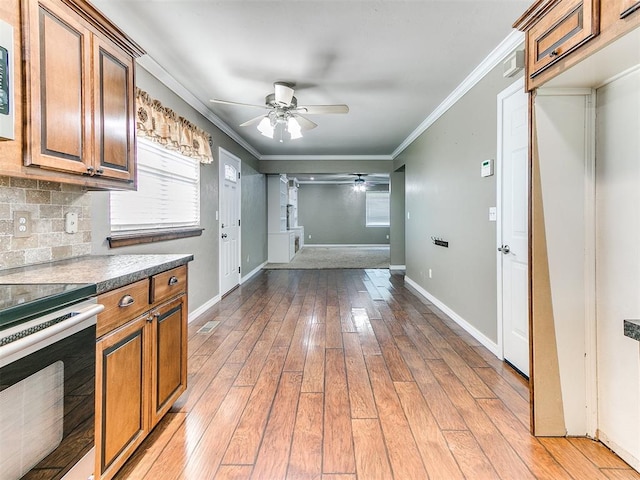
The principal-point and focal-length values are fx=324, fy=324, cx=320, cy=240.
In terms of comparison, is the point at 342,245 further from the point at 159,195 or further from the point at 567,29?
the point at 567,29

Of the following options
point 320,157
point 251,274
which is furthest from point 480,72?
point 251,274

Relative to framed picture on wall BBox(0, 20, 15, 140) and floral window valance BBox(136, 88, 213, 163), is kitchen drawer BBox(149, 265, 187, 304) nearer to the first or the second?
framed picture on wall BBox(0, 20, 15, 140)

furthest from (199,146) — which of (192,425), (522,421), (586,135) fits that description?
(522,421)

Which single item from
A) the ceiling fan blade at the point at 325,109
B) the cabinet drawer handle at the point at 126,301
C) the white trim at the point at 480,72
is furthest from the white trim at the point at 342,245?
the cabinet drawer handle at the point at 126,301

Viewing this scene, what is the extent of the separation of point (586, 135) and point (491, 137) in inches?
46.4

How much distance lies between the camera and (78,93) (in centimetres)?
153

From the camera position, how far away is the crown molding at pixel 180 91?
2.72 m

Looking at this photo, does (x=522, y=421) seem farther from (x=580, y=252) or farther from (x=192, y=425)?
(x=192, y=425)

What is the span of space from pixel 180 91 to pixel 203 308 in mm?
2413

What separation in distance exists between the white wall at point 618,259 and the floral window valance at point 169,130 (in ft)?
Result: 9.75

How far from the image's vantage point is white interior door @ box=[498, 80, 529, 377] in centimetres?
230

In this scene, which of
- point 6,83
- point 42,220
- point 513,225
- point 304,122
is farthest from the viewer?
point 304,122

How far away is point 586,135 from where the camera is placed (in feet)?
5.32

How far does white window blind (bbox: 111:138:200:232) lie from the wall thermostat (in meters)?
2.97
